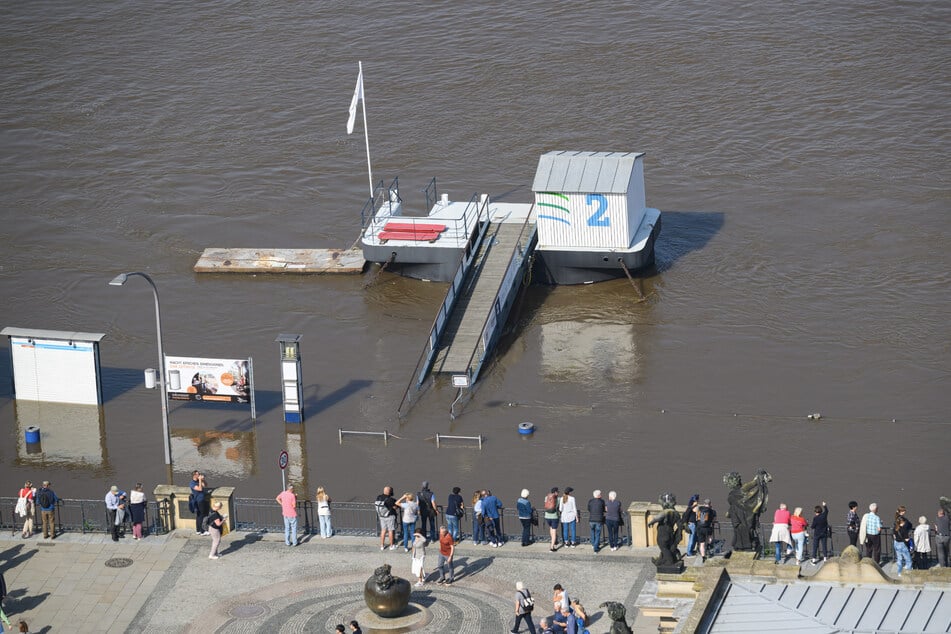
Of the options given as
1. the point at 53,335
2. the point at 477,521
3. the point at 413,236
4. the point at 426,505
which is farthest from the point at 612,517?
the point at 413,236

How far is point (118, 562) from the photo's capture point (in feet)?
116

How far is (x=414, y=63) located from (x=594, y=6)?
1024 centimetres

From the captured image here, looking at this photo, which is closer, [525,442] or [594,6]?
[525,442]

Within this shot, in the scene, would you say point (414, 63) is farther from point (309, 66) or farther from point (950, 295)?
point (950, 295)

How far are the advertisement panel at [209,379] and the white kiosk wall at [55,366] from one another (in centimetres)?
253

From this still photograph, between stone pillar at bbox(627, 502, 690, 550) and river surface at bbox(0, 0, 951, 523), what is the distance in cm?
584

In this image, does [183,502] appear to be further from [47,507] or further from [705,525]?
[705,525]

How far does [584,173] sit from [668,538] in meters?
26.9

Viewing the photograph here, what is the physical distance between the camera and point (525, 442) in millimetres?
44156

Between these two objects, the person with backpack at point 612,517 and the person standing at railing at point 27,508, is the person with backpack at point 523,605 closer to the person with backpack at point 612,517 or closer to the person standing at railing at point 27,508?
the person with backpack at point 612,517

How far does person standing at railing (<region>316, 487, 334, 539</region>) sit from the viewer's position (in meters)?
35.7

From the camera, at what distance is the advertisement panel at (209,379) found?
45062 mm

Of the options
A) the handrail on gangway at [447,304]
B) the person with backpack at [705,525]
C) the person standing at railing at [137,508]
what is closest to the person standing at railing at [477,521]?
the person with backpack at [705,525]

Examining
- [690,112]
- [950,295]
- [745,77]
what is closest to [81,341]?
[950,295]
